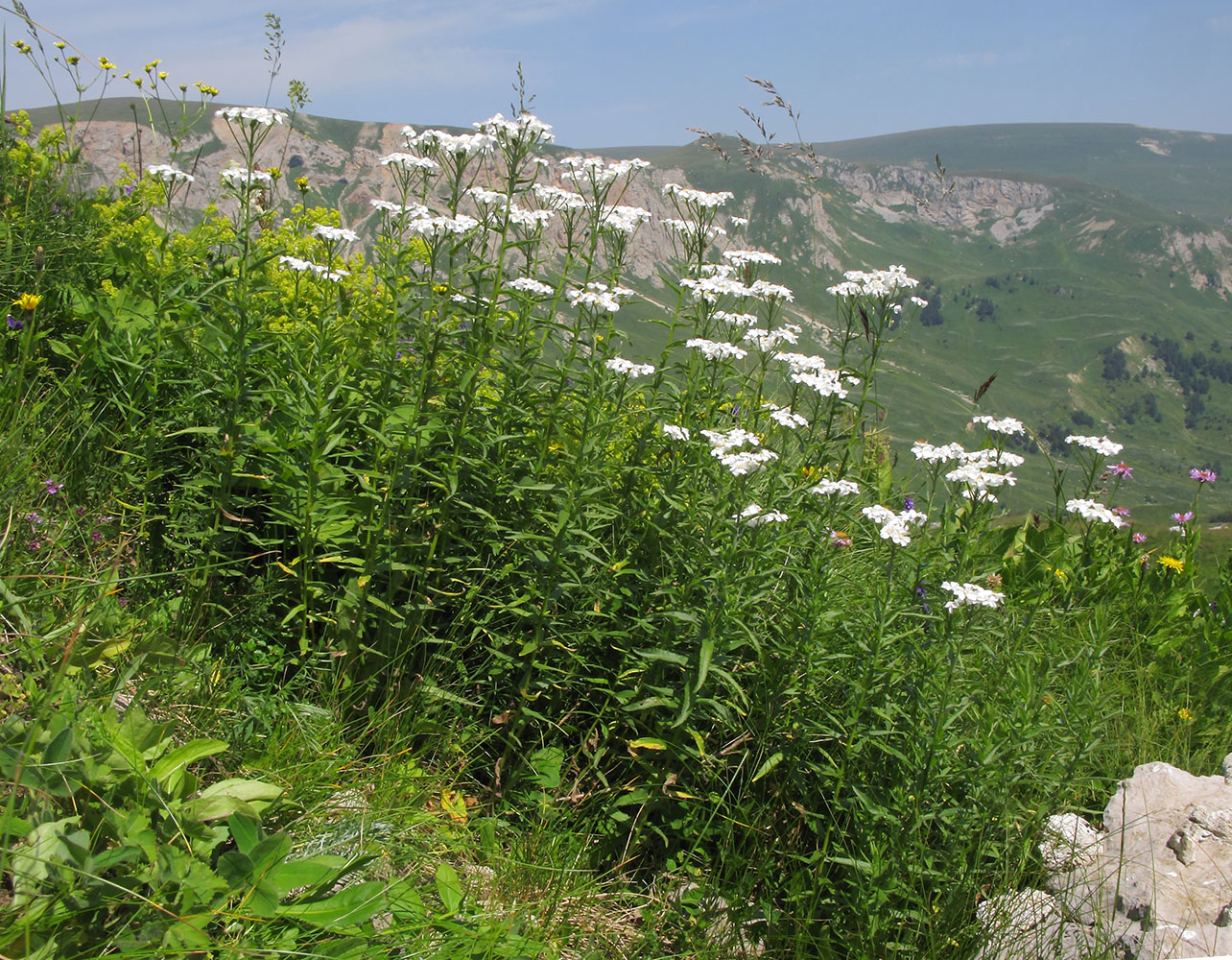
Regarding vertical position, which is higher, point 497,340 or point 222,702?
point 497,340

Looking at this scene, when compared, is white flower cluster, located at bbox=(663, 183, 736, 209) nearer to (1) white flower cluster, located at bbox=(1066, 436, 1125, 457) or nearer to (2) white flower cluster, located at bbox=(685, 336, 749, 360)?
(2) white flower cluster, located at bbox=(685, 336, 749, 360)

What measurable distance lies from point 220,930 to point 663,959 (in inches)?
58.0

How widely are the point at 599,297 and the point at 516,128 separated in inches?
32.8

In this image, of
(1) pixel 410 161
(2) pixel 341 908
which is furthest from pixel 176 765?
(1) pixel 410 161

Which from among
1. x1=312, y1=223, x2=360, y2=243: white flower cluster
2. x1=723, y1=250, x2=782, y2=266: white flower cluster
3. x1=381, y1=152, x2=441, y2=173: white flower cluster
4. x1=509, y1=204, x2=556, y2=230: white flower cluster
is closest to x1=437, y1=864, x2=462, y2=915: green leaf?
x1=509, y1=204, x2=556, y2=230: white flower cluster

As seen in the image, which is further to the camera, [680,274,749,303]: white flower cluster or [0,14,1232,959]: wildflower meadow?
[680,274,749,303]: white flower cluster

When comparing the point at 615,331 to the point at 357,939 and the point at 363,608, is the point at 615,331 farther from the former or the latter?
the point at 357,939

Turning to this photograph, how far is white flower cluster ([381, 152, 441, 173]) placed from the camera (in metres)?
3.83

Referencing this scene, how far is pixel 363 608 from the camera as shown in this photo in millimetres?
3457

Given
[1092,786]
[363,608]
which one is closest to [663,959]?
[363,608]

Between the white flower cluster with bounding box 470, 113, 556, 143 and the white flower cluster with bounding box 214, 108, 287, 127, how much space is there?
1034mm

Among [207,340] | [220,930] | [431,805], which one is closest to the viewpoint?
[220,930]

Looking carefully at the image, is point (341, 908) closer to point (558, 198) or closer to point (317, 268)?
point (317, 268)

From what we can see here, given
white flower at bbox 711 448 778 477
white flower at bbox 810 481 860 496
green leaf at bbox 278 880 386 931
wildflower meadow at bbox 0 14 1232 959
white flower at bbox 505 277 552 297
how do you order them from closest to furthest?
green leaf at bbox 278 880 386 931, wildflower meadow at bbox 0 14 1232 959, white flower at bbox 711 448 778 477, white flower at bbox 810 481 860 496, white flower at bbox 505 277 552 297
